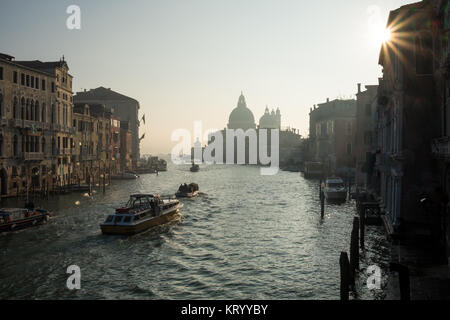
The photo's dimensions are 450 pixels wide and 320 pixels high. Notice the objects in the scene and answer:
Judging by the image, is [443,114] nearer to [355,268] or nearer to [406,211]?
[406,211]

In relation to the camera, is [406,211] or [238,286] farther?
[406,211]

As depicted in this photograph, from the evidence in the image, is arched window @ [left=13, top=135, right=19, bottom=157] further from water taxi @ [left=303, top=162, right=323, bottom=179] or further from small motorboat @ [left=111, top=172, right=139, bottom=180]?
water taxi @ [left=303, top=162, right=323, bottom=179]

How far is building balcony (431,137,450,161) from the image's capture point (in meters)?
14.5

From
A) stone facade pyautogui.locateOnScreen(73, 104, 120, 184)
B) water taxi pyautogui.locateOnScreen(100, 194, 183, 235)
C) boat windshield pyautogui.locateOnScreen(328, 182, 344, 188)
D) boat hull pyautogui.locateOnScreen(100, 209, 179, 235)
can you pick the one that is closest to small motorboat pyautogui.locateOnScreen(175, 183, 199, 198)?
stone facade pyautogui.locateOnScreen(73, 104, 120, 184)

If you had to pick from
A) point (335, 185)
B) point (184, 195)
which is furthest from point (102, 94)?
point (335, 185)

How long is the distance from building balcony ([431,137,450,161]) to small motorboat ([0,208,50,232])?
22.5 meters

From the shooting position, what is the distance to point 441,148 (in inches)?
607

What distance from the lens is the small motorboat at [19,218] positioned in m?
24.3

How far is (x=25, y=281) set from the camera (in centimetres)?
1667

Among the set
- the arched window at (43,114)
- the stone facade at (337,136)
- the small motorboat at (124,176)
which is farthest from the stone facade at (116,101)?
the arched window at (43,114)

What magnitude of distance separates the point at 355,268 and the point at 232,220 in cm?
1507

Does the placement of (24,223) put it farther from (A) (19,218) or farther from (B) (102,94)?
(B) (102,94)
